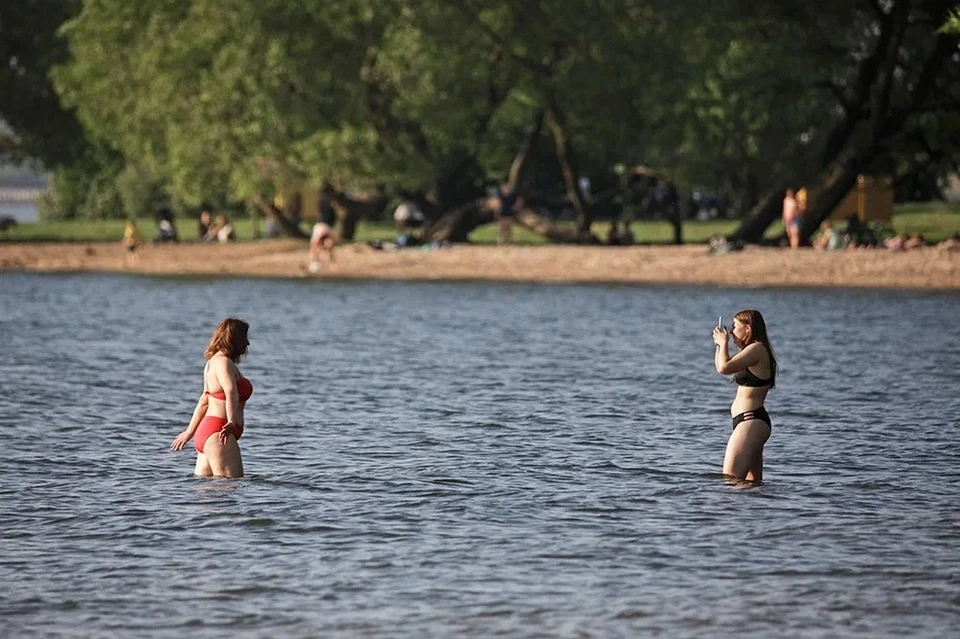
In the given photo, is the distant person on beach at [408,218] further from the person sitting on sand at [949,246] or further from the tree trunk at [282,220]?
the person sitting on sand at [949,246]

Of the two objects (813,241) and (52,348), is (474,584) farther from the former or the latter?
(813,241)

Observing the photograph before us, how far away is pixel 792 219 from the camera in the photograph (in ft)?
161

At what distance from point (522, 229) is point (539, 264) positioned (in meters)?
15.8

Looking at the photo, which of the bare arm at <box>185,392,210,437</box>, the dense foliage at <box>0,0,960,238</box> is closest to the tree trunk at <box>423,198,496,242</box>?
the dense foliage at <box>0,0,960,238</box>

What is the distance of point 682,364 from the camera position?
28.0m

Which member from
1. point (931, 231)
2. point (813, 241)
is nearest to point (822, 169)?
point (813, 241)

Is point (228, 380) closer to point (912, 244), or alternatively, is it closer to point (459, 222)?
point (912, 244)

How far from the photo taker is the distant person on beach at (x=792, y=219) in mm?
49031

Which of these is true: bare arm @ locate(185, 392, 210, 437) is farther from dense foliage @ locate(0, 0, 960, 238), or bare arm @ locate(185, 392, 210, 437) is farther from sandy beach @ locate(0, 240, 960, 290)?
dense foliage @ locate(0, 0, 960, 238)

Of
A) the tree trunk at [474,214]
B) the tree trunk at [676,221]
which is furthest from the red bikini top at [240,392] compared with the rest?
the tree trunk at [474,214]

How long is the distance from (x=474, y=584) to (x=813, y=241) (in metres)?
39.8

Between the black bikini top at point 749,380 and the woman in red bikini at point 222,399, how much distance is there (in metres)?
3.77

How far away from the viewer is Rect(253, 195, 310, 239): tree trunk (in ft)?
197

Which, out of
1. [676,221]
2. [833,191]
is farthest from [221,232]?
[833,191]
